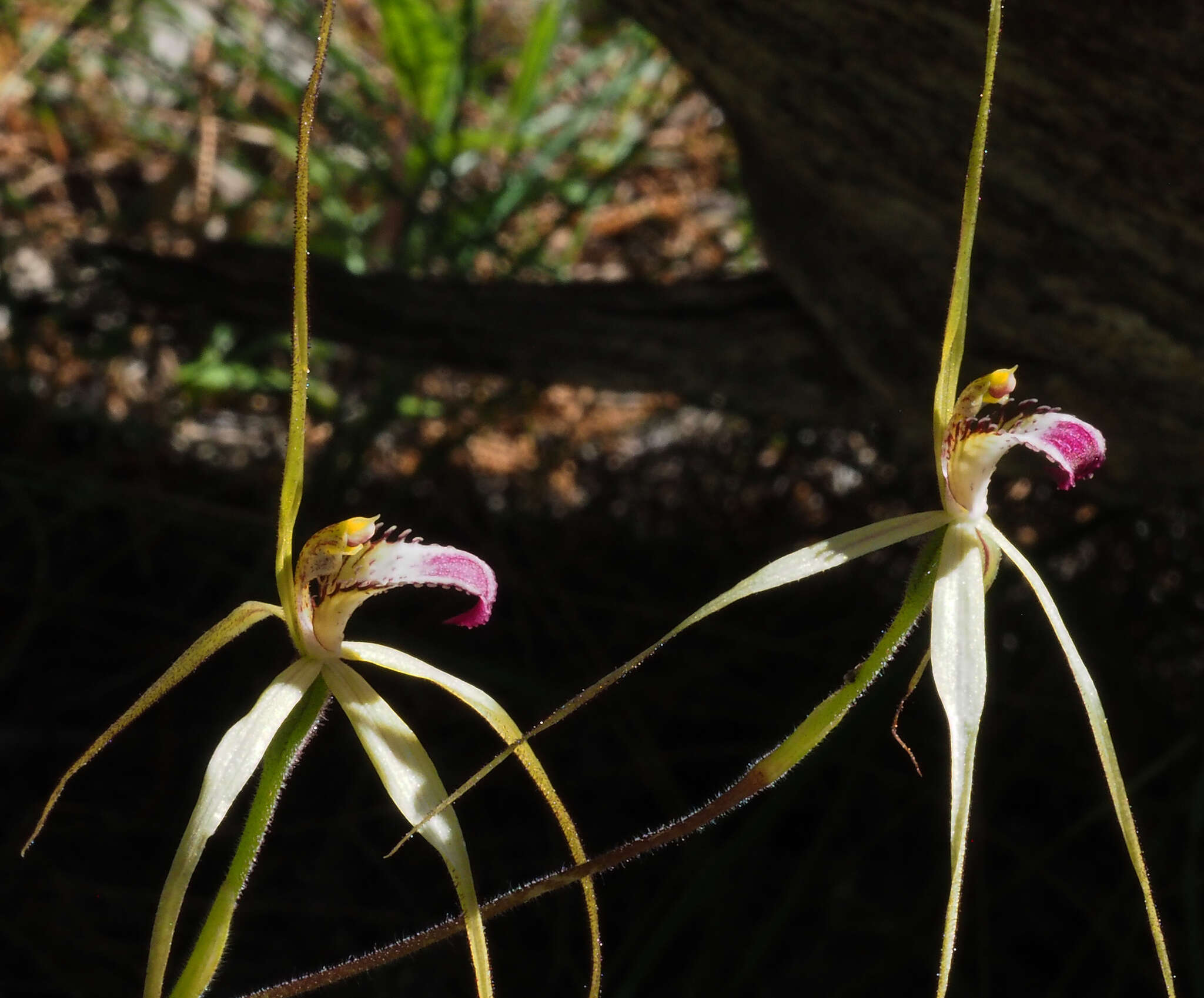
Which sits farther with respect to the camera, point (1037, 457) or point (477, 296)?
point (477, 296)

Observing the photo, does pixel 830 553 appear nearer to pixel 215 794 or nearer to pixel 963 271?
pixel 963 271

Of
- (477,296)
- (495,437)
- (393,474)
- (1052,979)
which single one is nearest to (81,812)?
(393,474)

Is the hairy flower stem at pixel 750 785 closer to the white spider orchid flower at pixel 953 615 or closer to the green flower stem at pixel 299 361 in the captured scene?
the white spider orchid flower at pixel 953 615

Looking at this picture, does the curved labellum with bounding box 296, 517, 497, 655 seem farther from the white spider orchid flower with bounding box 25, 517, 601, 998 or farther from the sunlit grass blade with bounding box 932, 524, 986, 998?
the sunlit grass blade with bounding box 932, 524, 986, 998

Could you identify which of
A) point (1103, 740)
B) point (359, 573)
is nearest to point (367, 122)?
point (359, 573)

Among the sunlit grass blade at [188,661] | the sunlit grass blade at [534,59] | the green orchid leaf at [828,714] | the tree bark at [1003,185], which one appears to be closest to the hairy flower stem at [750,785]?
the green orchid leaf at [828,714]

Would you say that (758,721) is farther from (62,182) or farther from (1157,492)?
(62,182)
